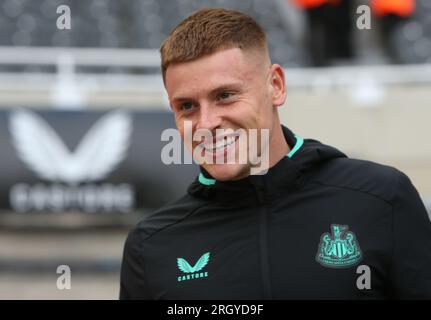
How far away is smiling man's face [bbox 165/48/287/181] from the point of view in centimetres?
182

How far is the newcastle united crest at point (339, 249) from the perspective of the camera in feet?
5.94

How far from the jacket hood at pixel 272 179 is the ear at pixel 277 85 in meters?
0.13

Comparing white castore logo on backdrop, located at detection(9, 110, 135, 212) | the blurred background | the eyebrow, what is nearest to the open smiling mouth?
the eyebrow

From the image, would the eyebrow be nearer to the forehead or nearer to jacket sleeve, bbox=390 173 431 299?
the forehead

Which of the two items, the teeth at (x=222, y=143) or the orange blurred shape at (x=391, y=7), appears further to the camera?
the orange blurred shape at (x=391, y=7)

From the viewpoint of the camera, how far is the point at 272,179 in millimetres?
1902

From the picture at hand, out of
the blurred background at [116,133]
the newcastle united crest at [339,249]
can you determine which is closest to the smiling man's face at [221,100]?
the newcastle united crest at [339,249]

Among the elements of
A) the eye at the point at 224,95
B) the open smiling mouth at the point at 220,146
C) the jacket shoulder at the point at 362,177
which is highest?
the eye at the point at 224,95

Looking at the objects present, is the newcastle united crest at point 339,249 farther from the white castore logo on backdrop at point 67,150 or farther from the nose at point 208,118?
the white castore logo on backdrop at point 67,150

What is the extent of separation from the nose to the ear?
18 centimetres

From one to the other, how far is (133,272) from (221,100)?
0.48 m

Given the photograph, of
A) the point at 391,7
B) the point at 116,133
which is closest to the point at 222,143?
the point at 116,133

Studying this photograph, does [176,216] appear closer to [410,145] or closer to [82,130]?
[82,130]

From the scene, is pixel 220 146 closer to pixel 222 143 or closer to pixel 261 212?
pixel 222 143
